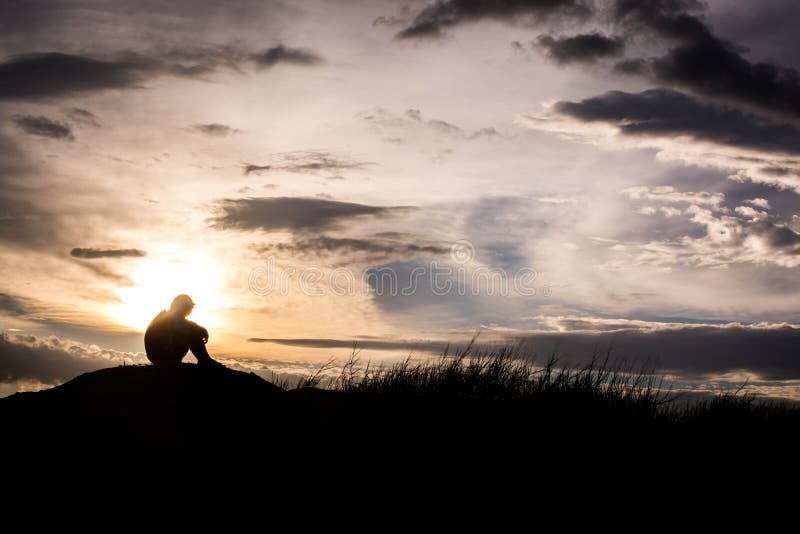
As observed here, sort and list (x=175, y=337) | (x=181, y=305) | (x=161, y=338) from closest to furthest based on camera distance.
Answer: (x=181, y=305) → (x=175, y=337) → (x=161, y=338)

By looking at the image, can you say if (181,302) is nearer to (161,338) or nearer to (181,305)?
(181,305)

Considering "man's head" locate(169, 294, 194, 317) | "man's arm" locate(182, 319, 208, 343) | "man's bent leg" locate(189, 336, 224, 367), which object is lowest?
"man's bent leg" locate(189, 336, 224, 367)

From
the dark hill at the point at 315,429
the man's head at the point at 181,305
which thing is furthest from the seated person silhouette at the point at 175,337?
the dark hill at the point at 315,429

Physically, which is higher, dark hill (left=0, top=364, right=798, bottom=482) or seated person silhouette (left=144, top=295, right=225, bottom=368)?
seated person silhouette (left=144, top=295, right=225, bottom=368)

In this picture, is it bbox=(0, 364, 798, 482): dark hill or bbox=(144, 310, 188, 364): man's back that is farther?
bbox=(144, 310, 188, 364): man's back

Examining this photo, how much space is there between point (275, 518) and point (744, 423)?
1148cm

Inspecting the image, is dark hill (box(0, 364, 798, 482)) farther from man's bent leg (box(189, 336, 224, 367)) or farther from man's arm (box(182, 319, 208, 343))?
man's arm (box(182, 319, 208, 343))

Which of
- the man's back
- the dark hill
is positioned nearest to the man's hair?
the man's back

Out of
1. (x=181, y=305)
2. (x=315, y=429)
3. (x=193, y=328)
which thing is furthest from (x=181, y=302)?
(x=315, y=429)

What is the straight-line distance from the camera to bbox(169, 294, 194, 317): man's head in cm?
1269

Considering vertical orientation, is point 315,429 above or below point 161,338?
below

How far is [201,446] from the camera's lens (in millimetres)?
10664

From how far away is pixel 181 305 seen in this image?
12.7 meters

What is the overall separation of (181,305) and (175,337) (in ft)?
2.12
